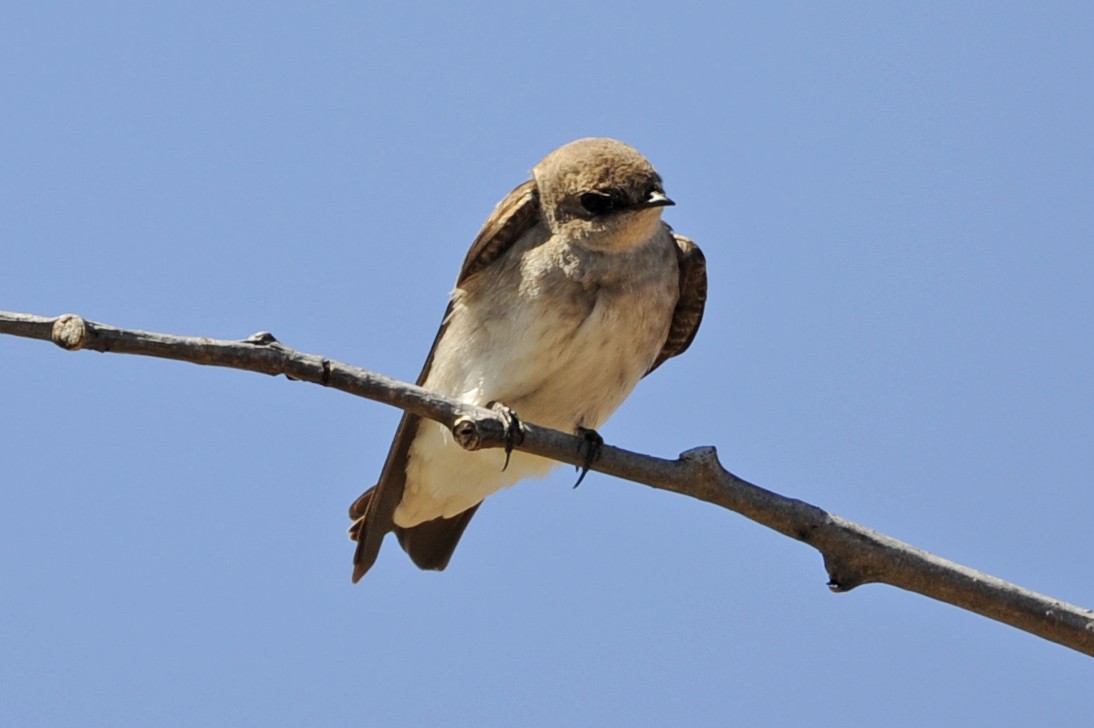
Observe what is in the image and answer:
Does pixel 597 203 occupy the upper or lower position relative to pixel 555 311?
upper

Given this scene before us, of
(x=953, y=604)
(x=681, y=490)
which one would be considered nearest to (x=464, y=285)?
(x=681, y=490)

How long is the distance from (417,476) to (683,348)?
5.26 ft

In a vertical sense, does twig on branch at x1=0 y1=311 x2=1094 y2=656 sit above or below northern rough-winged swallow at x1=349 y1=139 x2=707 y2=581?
below

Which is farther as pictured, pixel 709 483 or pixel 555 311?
pixel 555 311

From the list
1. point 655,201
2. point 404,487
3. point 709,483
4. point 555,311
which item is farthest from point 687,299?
point 709,483

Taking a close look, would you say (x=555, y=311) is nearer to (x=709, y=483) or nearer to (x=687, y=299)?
(x=687, y=299)

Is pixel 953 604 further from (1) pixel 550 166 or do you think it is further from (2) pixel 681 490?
(1) pixel 550 166

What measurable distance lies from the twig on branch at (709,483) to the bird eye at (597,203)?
2.18 metres

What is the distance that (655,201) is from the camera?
7207 mm

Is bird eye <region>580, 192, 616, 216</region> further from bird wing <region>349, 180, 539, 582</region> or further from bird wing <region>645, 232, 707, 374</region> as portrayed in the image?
bird wing <region>645, 232, 707, 374</region>

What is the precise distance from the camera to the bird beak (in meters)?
7.18

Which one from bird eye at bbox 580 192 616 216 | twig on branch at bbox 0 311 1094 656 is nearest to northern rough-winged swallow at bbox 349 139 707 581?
bird eye at bbox 580 192 616 216

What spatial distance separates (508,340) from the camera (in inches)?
278

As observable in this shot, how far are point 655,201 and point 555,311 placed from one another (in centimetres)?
76
